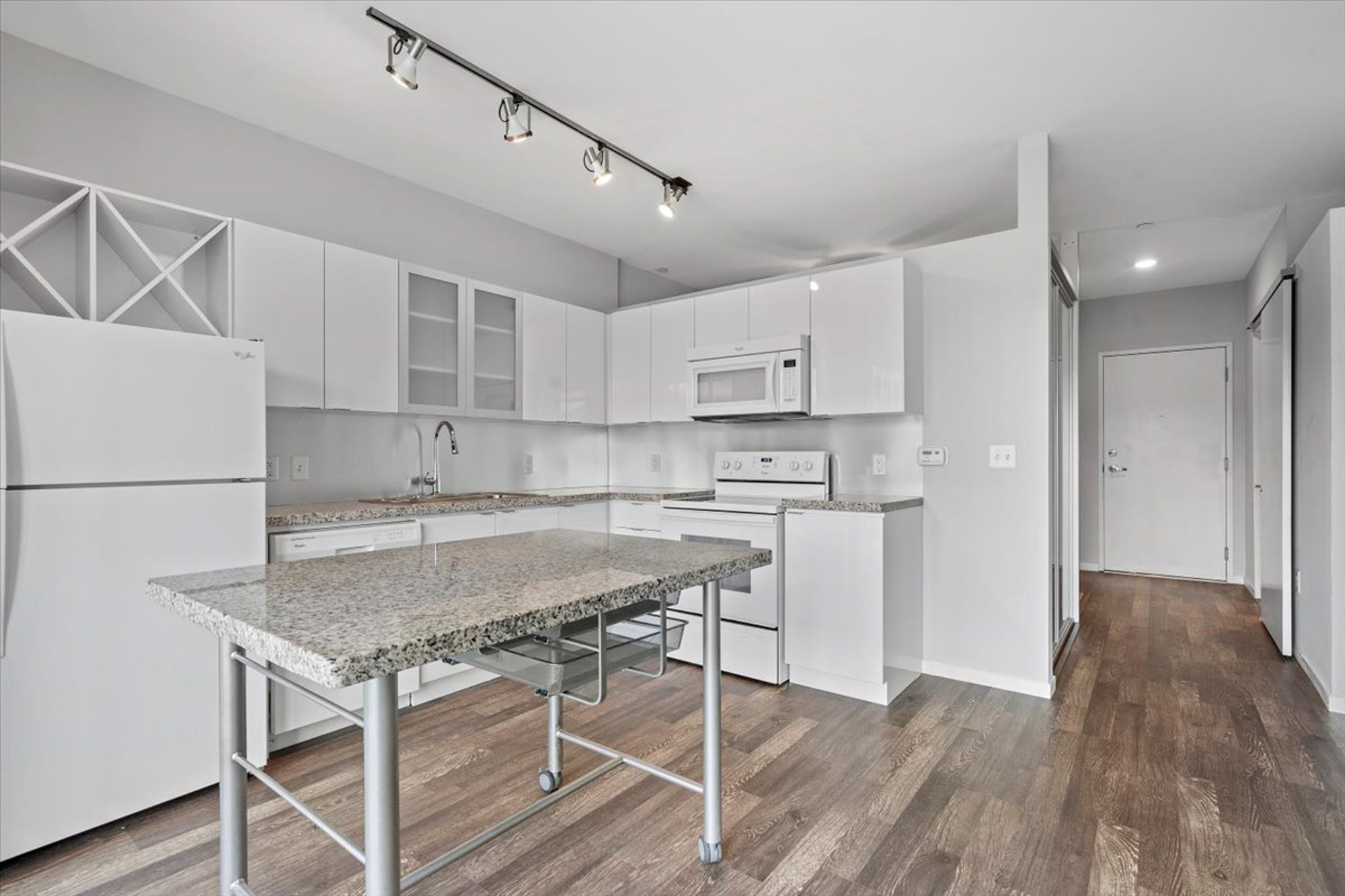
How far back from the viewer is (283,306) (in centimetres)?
261

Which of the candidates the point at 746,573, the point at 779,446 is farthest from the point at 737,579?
the point at 779,446

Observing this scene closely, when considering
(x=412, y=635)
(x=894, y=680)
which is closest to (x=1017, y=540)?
(x=894, y=680)

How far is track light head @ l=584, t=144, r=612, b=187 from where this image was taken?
2758 mm

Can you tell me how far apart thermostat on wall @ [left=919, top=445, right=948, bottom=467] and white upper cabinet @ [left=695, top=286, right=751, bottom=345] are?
3.81 feet

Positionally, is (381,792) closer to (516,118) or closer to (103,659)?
(103,659)

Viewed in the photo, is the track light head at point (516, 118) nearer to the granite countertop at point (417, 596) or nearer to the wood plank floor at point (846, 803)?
the granite countertop at point (417, 596)

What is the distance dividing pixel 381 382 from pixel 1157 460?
625 centimetres

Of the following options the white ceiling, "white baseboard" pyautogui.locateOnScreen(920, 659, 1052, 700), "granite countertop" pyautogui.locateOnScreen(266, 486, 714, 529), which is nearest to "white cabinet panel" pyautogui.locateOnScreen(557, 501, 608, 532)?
"granite countertop" pyautogui.locateOnScreen(266, 486, 714, 529)

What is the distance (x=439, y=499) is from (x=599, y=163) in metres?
1.75

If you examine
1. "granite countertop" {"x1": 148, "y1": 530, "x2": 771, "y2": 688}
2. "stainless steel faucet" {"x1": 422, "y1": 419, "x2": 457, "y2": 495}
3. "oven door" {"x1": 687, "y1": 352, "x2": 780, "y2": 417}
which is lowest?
"granite countertop" {"x1": 148, "y1": 530, "x2": 771, "y2": 688}

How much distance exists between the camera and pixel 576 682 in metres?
1.50

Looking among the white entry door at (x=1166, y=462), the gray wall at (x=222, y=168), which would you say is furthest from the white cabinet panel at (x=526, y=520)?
the white entry door at (x=1166, y=462)

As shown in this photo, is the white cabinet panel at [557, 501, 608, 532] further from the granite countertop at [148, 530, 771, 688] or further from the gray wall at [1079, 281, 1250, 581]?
the gray wall at [1079, 281, 1250, 581]

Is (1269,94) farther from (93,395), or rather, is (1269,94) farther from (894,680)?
(93,395)
